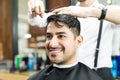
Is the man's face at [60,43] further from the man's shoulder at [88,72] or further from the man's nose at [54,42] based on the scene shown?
the man's shoulder at [88,72]

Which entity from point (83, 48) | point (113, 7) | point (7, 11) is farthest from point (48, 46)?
point (7, 11)

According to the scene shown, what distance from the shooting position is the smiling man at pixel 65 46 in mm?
1583

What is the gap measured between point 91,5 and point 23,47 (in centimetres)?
231

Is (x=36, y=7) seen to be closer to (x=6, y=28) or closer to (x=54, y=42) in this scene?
(x=54, y=42)

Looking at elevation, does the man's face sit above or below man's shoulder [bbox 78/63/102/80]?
above

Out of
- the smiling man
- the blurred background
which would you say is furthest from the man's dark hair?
the blurred background

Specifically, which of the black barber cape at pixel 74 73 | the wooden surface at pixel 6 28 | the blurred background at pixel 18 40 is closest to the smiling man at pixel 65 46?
the black barber cape at pixel 74 73

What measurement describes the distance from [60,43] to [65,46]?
36 millimetres

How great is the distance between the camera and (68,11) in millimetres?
1490

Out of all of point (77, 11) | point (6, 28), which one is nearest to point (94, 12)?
point (77, 11)

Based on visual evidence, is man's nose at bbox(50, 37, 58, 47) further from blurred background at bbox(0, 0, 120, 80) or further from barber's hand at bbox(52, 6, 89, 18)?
blurred background at bbox(0, 0, 120, 80)

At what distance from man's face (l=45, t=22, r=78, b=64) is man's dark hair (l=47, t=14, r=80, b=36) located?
0.07 ft

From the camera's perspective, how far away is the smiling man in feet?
5.19

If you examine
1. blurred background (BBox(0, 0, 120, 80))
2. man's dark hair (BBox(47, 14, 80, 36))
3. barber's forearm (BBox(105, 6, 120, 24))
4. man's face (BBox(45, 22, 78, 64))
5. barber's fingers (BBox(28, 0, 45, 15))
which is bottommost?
blurred background (BBox(0, 0, 120, 80))
